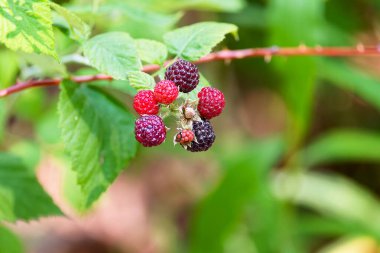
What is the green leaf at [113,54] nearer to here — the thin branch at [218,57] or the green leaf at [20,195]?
the thin branch at [218,57]

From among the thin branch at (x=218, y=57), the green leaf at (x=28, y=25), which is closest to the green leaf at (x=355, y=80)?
the thin branch at (x=218, y=57)

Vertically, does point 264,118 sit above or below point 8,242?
below

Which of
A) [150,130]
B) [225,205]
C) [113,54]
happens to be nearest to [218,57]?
[113,54]

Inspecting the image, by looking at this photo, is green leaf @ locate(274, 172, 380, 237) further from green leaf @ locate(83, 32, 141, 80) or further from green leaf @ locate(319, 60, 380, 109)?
green leaf @ locate(83, 32, 141, 80)

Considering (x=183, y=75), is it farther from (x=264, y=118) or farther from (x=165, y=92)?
(x=264, y=118)

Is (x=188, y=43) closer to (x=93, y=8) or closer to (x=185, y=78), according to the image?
(x=185, y=78)

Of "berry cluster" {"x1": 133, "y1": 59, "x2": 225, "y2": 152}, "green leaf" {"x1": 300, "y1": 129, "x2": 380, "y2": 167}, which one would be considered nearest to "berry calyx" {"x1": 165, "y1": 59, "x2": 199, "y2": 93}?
"berry cluster" {"x1": 133, "y1": 59, "x2": 225, "y2": 152}

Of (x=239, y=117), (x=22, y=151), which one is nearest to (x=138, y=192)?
(x=239, y=117)
